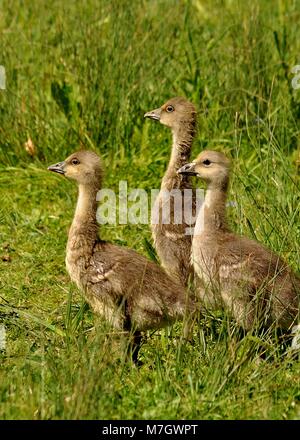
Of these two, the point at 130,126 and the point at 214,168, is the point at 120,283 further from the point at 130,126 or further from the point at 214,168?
the point at 130,126

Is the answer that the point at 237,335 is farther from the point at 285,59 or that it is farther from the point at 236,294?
the point at 285,59

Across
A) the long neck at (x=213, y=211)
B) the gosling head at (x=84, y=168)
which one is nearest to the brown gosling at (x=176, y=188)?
the long neck at (x=213, y=211)

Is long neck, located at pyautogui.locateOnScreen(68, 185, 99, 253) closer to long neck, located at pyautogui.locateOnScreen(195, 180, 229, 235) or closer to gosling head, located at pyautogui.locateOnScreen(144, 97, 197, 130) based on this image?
long neck, located at pyautogui.locateOnScreen(195, 180, 229, 235)

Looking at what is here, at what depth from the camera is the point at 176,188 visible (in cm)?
734

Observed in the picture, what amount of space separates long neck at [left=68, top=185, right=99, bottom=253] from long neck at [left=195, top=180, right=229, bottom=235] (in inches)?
23.2

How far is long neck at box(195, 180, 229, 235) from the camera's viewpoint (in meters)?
6.62

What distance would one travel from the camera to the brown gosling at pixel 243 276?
620 centimetres

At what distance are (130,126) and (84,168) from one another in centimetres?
231

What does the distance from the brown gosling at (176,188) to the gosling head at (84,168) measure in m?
0.59

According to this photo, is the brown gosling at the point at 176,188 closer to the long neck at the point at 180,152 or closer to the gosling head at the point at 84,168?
the long neck at the point at 180,152

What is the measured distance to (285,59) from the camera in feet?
31.4

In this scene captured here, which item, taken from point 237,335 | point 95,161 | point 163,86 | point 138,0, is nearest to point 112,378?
point 237,335

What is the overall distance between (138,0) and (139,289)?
394cm

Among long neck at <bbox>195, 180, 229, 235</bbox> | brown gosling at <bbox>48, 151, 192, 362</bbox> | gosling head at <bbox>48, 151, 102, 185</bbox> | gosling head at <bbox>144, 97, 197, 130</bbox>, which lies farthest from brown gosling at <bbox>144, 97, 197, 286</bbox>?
gosling head at <bbox>48, 151, 102, 185</bbox>
